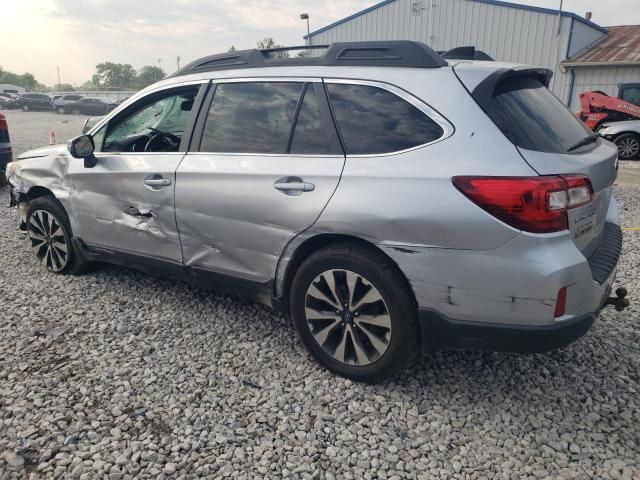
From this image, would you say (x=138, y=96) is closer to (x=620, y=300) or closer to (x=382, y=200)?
(x=382, y=200)

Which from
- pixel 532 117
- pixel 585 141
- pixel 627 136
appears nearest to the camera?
pixel 532 117

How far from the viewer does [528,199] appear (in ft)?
7.11

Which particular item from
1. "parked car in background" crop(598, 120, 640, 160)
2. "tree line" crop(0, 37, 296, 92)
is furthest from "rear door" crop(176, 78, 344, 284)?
"tree line" crop(0, 37, 296, 92)

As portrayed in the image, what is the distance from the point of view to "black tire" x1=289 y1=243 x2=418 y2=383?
2.54 m

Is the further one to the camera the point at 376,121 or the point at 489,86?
the point at 376,121

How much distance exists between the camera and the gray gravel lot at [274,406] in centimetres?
227

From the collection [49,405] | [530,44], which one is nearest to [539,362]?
[49,405]

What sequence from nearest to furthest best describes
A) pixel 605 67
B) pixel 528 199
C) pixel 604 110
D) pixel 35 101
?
pixel 528 199 → pixel 604 110 → pixel 605 67 → pixel 35 101

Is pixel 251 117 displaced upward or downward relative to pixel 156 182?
upward

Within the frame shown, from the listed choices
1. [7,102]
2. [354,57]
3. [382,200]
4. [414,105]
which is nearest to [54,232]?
[354,57]

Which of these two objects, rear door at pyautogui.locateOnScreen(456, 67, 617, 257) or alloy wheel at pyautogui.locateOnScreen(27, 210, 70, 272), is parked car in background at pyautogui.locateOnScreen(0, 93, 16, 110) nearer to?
alloy wheel at pyautogui.locateOnScreen(27, 210, 70, 272)

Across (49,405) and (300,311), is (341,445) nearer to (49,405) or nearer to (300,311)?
(300,311)

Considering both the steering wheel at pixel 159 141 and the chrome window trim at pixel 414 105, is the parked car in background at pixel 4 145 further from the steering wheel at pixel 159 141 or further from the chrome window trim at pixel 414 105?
the chrome window trim at pixel 414 105

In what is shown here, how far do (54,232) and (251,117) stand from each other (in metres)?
2.38
